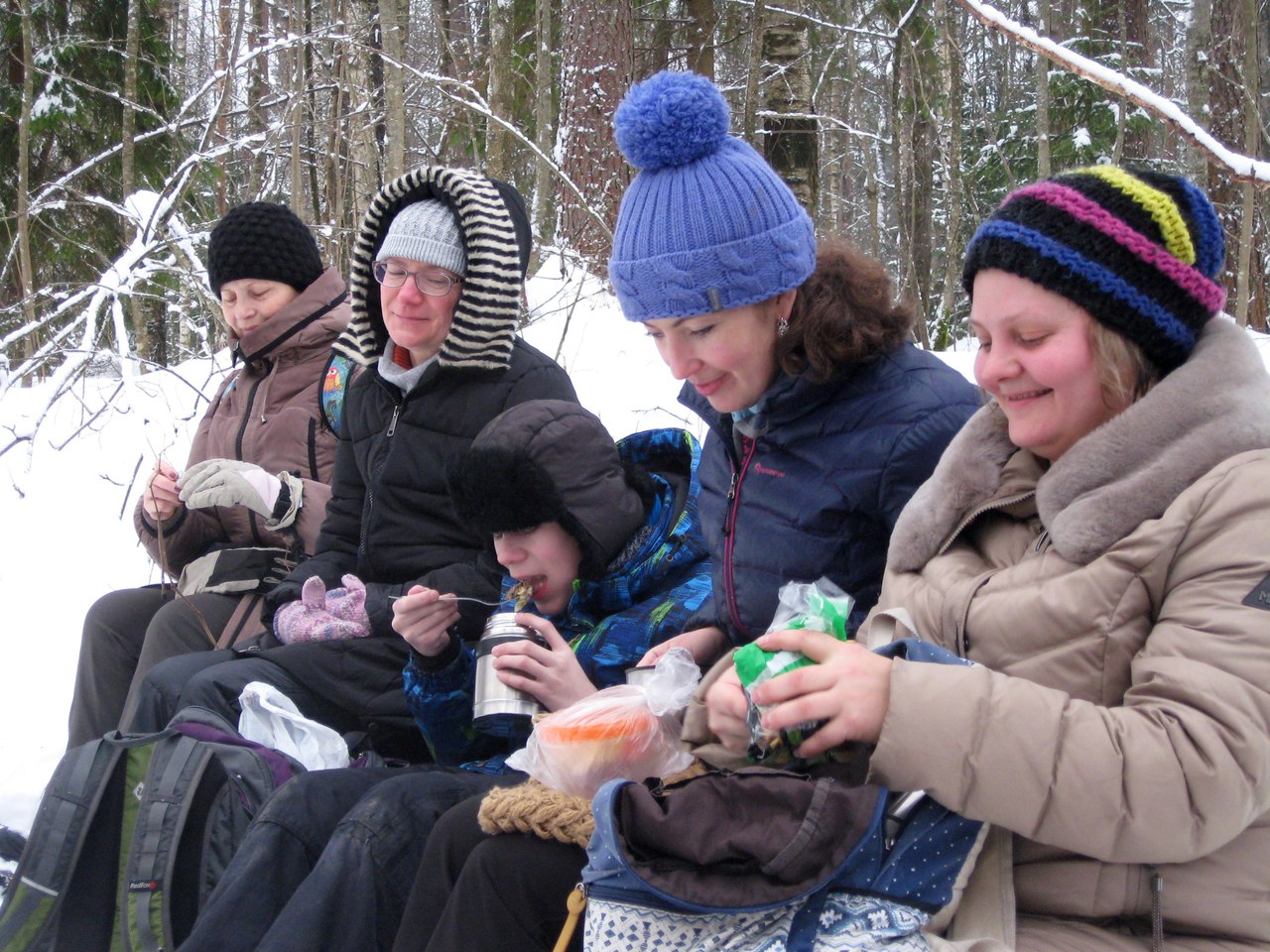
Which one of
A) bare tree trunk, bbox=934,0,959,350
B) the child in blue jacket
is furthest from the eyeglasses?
bare tree trunk, bbox=934,0,959,350

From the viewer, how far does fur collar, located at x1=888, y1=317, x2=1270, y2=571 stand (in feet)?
4.93

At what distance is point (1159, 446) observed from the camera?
1539 mm

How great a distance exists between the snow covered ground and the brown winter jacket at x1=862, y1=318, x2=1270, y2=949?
3.61 meters

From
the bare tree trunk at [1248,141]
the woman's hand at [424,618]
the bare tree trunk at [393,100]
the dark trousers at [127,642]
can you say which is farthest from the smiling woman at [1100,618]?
the bare tree trunk at [393,100]

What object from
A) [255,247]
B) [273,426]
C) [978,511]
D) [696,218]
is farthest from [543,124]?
[978,511]

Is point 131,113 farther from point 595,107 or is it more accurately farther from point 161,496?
point 161,496

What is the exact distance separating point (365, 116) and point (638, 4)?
2.90 metres

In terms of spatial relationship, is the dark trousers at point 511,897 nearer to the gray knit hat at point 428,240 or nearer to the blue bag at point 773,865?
the blue bag at point 773,865

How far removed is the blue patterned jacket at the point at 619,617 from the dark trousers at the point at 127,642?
1.08 metres

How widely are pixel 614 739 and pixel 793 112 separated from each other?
5155mm

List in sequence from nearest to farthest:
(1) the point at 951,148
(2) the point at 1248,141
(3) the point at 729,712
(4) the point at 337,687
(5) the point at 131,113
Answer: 1. (3) the point at 729,712
2. (4) the point at 337,687
3. (2) the point at 1248,141
4. (5) the point at 131,113
5. (1) the point at 951,148

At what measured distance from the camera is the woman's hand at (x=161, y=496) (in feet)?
11.8

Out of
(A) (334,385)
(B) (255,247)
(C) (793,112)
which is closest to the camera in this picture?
(A) (334,385)

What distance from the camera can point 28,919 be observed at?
2379 mm
